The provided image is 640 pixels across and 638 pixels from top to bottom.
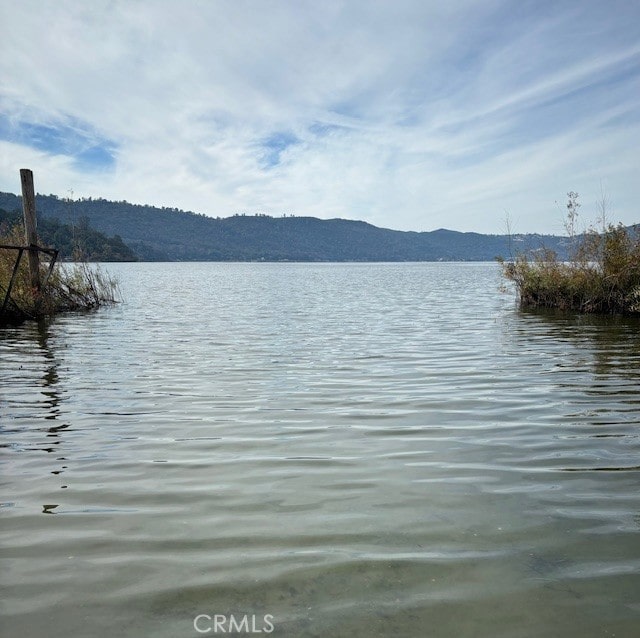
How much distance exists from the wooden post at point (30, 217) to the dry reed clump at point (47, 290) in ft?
1.44

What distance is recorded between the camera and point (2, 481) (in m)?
4.92

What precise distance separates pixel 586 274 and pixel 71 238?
57625 millimetres

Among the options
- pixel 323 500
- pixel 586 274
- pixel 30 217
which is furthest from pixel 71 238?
pixel 323 500

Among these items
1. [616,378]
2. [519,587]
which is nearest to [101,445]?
[519,587]

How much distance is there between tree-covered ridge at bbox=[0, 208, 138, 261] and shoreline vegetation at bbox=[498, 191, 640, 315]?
58.8ft

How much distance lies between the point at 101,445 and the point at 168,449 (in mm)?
777

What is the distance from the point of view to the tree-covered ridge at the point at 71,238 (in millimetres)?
A: 22719

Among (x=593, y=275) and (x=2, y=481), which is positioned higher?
(x=593, y=275)

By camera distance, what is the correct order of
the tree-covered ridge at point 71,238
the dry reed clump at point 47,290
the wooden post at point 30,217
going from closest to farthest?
1. the dry reed clump at point 47,290
2. the wooden post at point 30,217
3. the tree-covered ridge at point 71,238

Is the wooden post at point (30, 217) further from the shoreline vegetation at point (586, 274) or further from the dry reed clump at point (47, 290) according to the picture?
the shoreline vegetation at point (586, 274)

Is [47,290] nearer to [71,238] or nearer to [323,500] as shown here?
[323,500]

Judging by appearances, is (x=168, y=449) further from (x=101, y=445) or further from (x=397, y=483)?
(x=397, y=483)

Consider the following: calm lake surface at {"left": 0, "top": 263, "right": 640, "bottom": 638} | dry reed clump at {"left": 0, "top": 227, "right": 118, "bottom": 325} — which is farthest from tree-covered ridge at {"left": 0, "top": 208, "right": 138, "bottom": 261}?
calm lake surface at {"left": 0, "top": 263, "right": 640, "bottom": 638}

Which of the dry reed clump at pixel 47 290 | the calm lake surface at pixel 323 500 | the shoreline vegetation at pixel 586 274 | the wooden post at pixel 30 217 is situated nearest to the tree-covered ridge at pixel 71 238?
the dry reed clump at pixel 47 290
